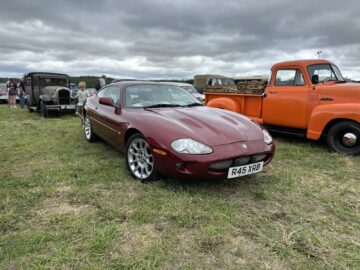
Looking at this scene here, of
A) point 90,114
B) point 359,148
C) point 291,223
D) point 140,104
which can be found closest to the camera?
point 291,223

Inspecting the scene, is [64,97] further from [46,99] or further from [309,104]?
[309,104]

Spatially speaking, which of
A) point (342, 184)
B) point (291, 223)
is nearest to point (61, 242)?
point (291, 223)

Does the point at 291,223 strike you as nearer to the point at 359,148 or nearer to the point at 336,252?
the point at 336,252

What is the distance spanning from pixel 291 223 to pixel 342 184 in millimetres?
1524

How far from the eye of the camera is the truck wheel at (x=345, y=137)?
17.0 ft

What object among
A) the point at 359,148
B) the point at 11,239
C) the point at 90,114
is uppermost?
the point at 90,114

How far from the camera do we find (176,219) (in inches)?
113

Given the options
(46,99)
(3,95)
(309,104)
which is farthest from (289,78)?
(3,95)

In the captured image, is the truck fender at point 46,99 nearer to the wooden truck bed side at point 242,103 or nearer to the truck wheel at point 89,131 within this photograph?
the truck wheel at point 89,131

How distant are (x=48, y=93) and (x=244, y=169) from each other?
1132cm

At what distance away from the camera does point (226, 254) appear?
2.34m

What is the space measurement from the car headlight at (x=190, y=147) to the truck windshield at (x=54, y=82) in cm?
1151

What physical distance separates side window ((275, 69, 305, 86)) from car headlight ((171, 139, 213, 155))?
393 centimetres

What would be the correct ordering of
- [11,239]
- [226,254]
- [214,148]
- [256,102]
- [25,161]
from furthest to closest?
1. [256,102]
2. [25,161]
3. [214,148]
4. [11,239]
5. [226,254]
